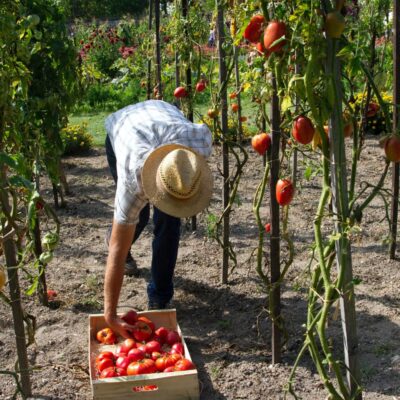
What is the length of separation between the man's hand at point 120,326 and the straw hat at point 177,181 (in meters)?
0.62

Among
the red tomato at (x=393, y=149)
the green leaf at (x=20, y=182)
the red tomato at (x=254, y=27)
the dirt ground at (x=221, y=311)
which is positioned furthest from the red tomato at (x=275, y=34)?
the green leaf at (x=20, y=182)

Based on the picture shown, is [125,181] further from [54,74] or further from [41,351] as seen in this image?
[54,74]

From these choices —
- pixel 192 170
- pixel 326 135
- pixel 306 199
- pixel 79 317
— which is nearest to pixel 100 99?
pixel 306 199

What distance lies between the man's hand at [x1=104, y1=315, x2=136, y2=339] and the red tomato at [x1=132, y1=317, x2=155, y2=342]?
22 millimetres

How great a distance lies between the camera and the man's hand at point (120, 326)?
302 centimetres

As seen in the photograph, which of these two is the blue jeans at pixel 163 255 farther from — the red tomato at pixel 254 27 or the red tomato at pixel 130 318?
the red tomato at pixel 254 27

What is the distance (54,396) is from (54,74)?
83.8 inches

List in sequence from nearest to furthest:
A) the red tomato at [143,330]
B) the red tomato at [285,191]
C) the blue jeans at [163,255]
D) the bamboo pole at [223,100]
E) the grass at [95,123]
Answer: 1. the red tomato at [285,191]
2. the red tomato at [143,330]
3. the blue jeans at [163,255]
4. the bamboo pole at [223,100]
5. the grass at [95,123]

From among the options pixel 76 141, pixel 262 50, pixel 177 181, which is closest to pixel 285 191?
pixel 177 181

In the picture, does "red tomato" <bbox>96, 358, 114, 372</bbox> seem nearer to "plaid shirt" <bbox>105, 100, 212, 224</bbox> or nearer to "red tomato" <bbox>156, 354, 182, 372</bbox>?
"red tomato" <bbox>156, 354, 182, 372</bbox>

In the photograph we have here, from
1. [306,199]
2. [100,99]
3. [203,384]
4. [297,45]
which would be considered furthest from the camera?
[100,99]

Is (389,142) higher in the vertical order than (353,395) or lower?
higher

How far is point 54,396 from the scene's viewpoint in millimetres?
2879

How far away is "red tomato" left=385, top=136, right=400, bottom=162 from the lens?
1.93m
